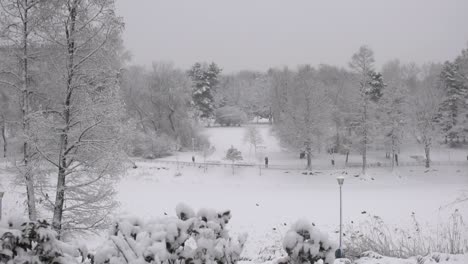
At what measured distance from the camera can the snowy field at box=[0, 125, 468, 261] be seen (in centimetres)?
2102

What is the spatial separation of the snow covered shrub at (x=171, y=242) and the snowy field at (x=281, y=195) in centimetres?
1092

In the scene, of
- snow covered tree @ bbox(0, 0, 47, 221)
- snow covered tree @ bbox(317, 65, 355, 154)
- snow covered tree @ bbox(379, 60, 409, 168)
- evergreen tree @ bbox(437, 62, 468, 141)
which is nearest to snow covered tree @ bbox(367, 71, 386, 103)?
snow covered tree @ bbox(317, 65, 355, 154)

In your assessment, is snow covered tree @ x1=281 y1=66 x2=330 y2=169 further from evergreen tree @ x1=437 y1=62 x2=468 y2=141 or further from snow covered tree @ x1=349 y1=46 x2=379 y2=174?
evergreen tree @ x1=437 y1=62 x2=468 y2=141

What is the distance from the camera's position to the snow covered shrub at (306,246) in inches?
120

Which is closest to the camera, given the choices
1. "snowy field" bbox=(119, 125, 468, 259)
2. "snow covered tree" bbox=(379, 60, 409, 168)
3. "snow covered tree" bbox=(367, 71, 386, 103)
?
"snowy field" bbox=(119, 125, 468, 259)

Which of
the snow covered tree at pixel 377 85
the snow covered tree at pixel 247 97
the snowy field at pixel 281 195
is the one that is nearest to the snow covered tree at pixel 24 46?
the snowy field at pixel 281 195

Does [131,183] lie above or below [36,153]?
below

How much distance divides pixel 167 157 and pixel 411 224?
103 ft

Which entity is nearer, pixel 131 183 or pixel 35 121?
pixel 35 121

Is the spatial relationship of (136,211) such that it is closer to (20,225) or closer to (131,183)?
(131,183)

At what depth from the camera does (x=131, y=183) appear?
33.5 meters

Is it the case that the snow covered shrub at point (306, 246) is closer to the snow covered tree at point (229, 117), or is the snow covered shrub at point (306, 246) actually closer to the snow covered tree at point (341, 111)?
the snow covered tree at point (341, 111)

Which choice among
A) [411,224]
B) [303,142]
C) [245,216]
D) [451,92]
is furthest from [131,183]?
[451,92]

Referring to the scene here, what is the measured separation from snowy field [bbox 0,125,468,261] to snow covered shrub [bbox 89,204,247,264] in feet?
35.8
